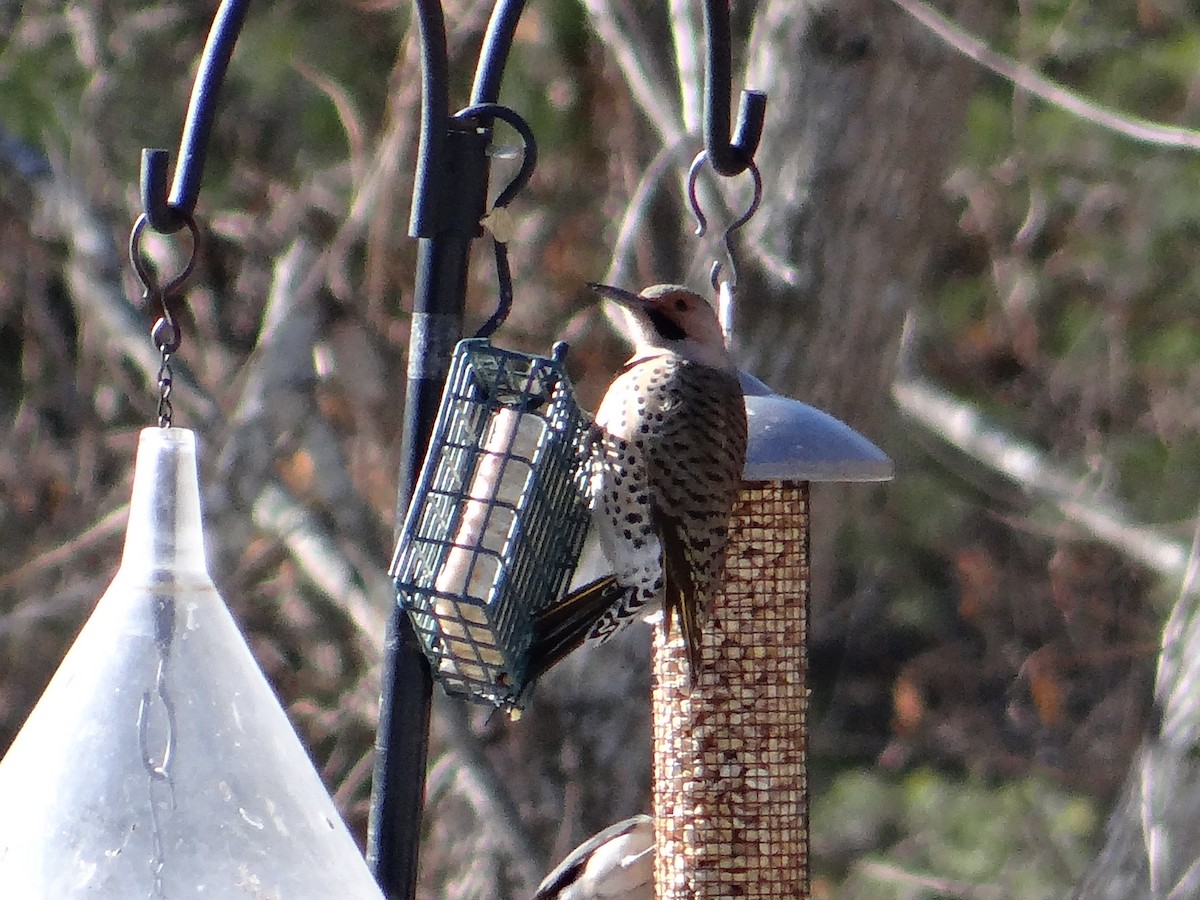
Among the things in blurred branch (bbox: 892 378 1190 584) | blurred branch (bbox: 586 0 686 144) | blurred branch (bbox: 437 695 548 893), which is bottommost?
blurred branch (bbox: 437 695 548 893)

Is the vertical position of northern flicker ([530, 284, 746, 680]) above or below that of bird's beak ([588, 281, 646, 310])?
below

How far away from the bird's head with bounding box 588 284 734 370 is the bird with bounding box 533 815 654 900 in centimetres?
92

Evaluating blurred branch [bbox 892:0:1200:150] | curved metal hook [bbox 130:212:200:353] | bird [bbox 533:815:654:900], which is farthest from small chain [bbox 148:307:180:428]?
blurred branch [bbox 892:0:1200:150]

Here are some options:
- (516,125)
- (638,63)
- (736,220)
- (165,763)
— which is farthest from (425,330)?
(638,63)

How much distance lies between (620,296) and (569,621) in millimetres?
691

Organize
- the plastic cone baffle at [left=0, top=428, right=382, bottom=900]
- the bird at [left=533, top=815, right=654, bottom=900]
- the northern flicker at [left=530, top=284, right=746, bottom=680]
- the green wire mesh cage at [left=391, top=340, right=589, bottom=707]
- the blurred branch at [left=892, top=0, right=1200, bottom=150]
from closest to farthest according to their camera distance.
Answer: the plastic cone baffle at [left=0, top=428, right=382, bottom=900]
the green wire mesh cage at [left=391, top=340, right=589, bottom=707]
the northern flicker at [left=530, top=284, right=746, bottom=680]
the bird at [left=533, top=815, right=654, bottom=900]
the blurred branch at [left=892, top=0, right=1200, bottom=150]

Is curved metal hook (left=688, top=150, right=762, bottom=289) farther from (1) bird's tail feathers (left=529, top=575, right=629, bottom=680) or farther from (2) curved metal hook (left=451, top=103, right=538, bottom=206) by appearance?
(1) bird's tail feathers (left=529, top=575, right=629, bottom=680)

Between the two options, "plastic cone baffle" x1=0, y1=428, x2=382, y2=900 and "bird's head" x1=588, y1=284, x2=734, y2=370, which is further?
"bird's head" x1=588, y1=284, x2=734, y2=370

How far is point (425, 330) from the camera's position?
270 cm

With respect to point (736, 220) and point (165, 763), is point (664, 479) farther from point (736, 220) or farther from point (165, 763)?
point (165, 763)

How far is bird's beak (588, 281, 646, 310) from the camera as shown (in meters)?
3.49

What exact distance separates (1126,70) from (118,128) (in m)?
4.21

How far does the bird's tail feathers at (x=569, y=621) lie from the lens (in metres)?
3.26

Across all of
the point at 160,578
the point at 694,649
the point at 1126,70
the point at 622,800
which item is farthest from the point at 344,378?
the point at 160,578
